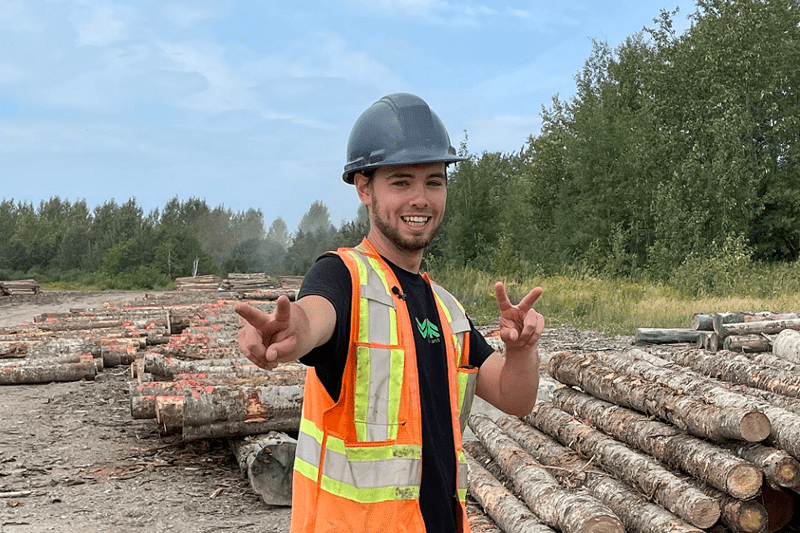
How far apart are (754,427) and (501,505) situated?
5.83 ft

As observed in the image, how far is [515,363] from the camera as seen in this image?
251 cm

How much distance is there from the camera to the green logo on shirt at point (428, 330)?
2.31m

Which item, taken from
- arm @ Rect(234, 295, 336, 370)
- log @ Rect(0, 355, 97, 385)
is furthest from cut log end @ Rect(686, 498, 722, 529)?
log @ Rect(0, 355, 97, 385)

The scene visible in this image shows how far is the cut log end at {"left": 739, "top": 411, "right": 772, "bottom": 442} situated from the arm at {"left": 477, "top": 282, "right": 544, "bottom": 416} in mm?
3074

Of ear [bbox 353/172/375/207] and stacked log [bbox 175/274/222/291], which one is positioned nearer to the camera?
ear [bbox 353/172/375/207]

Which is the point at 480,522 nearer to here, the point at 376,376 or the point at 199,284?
the point at 376,376

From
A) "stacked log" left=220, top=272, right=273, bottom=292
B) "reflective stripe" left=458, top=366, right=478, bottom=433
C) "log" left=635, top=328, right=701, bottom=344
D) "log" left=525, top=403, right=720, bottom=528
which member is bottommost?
"log" left=525, top=403, right=720, bottom=528

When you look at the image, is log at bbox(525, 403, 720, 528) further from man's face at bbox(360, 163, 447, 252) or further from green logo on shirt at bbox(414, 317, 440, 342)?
man's face at bbox(360, 163, 447, 252)

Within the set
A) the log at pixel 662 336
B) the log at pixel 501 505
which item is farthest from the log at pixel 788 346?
the log at pixel 501 505

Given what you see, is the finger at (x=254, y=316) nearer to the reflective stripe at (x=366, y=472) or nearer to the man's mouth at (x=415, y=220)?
the reflective stripe at (x=366, y=472)

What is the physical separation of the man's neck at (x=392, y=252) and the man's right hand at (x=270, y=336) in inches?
22.7

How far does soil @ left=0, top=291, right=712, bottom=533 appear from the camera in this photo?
593 cm

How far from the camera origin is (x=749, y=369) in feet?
22.1

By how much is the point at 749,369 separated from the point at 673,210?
2545cm
